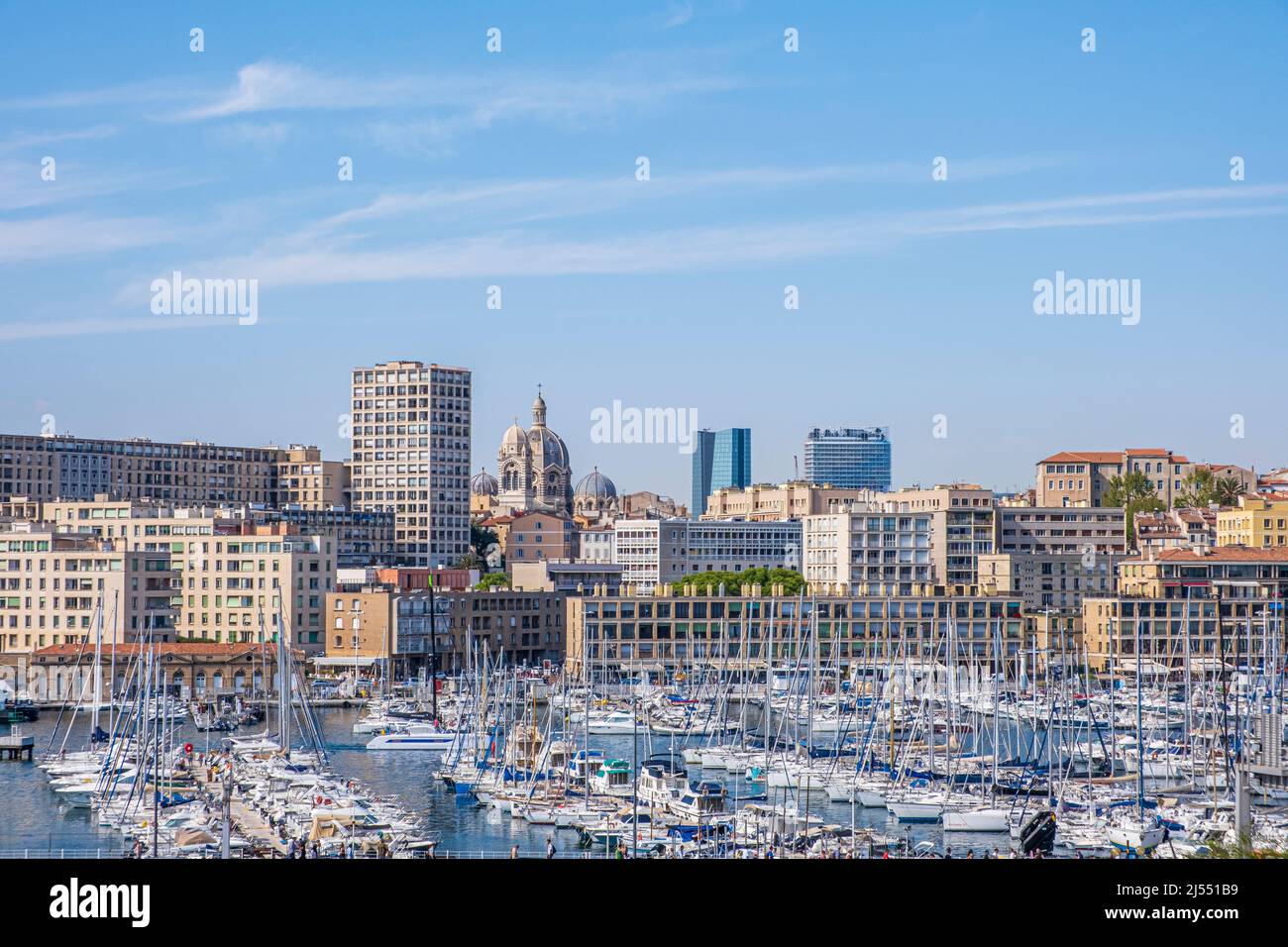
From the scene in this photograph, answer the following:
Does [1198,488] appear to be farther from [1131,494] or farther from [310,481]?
[310,481]

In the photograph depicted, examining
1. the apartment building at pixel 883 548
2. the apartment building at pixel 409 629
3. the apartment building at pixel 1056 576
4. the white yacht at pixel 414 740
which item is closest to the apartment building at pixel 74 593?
the apartment building at pixel 409 629

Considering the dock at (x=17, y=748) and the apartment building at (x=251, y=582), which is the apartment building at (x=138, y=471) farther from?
the dock at (x=17, y=748)

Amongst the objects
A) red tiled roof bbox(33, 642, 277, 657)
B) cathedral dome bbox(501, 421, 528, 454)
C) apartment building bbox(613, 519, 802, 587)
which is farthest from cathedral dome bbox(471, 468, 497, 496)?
red tiled roof bbox(33, 642, 277, 657)

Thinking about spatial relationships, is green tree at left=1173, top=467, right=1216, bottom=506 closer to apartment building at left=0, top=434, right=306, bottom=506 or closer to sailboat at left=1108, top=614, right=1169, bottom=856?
apartment building at left=0, top=434, right=306, bottom=506

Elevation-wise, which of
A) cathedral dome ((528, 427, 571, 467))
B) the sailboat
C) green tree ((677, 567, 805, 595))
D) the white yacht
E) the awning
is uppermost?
cathedral dome ((528, 427, 571, 467))
